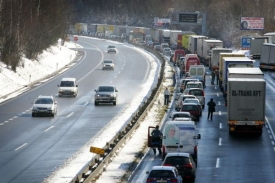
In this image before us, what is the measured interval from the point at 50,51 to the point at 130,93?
150 feet

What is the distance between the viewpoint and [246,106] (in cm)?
4462

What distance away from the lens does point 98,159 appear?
33.7m

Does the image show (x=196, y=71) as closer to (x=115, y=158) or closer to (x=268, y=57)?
(x=268, y=57)

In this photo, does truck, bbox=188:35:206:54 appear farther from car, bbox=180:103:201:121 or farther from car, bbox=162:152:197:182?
car, bbox=162:152:197:182

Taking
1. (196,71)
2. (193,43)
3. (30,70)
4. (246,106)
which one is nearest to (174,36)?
(193,43)

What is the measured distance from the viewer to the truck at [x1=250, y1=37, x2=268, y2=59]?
100688 millimetres

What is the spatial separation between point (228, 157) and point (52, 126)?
44.0 feet

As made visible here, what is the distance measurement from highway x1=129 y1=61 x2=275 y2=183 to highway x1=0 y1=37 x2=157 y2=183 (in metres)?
3.83

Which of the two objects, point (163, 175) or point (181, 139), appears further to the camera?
point (181, 139)

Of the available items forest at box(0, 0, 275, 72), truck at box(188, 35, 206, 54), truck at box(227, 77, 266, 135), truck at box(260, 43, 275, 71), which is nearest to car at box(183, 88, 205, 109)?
truck at box(227, 77, 266, 135)

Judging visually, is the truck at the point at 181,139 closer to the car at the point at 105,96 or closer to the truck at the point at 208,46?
the car at the point at 105,96

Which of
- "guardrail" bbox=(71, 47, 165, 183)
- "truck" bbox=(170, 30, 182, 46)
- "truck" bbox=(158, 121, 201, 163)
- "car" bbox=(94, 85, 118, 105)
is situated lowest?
"truck" bbox=(170, 30, 182, 46)

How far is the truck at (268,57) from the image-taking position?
78.4m

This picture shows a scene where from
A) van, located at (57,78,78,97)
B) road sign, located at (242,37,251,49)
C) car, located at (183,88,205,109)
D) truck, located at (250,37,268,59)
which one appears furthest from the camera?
road sign, located at (242,37,251,49)
